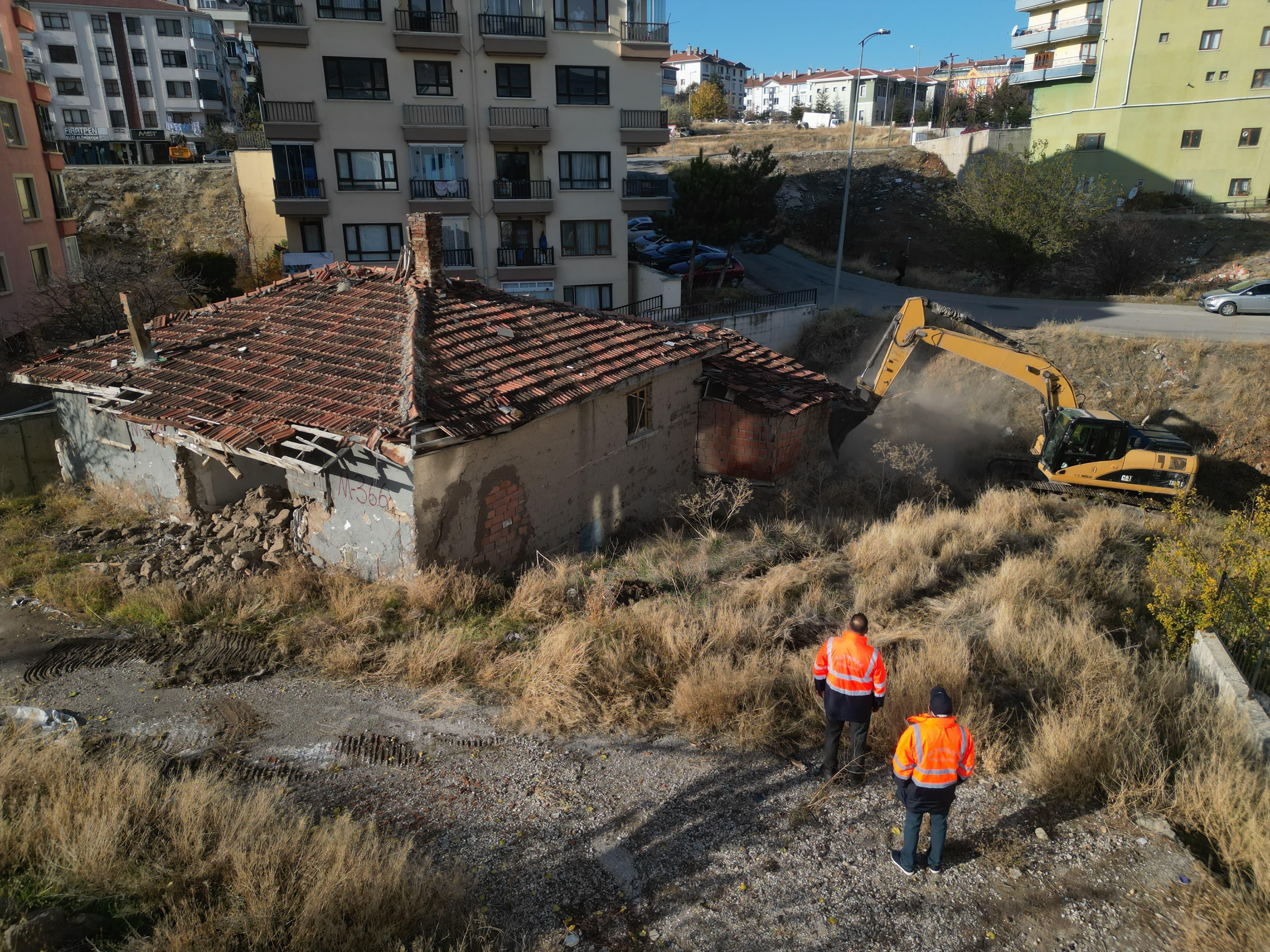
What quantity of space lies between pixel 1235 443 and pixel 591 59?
2435 centimetres

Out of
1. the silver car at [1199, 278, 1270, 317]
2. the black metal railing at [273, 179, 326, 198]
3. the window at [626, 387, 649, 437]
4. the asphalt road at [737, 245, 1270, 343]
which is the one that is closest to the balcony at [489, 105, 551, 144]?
the black metal railing at [273, 179, 326, 198]

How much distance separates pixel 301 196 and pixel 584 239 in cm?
1037

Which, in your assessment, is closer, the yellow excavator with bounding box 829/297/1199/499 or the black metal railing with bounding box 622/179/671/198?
the yellow excavator with bounding box 829/297/1199/499

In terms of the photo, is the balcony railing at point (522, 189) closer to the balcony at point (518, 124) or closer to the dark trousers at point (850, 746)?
the balcony at point (518, 124)

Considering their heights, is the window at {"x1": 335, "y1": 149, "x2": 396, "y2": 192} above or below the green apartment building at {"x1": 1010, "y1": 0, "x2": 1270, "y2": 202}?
below

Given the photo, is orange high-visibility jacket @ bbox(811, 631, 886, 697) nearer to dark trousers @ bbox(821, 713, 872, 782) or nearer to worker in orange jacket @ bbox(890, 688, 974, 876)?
dark trousers @ bbox(821, 713, 872, 782)

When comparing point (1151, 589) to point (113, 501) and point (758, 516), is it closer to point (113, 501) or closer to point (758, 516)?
point (758, 516)

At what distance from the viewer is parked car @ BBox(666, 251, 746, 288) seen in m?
32.2

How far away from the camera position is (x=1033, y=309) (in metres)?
28.6

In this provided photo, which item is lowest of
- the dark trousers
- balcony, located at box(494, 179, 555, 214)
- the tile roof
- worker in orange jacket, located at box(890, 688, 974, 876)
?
the dark trousers

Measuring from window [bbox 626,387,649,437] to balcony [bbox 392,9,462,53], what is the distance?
19.9m

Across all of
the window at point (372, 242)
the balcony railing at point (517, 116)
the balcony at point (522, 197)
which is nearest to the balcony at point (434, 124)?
the balcony railing at point (517, 116)

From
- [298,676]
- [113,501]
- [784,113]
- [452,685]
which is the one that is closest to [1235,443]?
[452,685]

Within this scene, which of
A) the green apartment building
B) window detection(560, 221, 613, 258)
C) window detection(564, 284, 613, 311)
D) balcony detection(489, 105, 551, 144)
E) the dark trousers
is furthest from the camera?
the green apartment building
